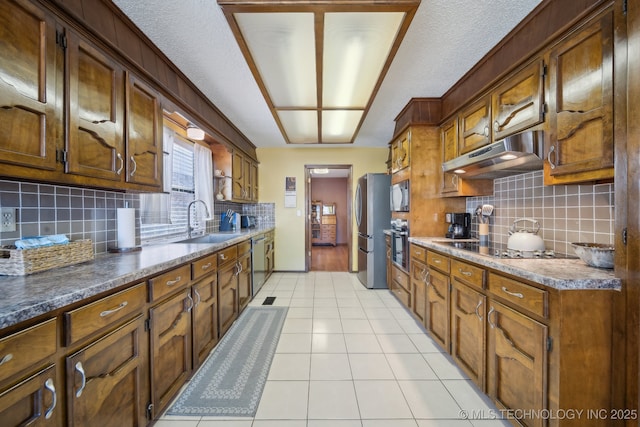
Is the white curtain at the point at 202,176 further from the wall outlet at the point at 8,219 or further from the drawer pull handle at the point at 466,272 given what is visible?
the drawer pull handle at the point at 466,272

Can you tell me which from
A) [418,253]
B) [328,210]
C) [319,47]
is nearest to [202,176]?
[319,47]

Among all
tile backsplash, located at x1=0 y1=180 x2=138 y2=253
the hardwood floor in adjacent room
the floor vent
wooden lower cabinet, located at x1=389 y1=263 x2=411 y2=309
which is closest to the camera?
tile backsplash, located at x1=0 y1=180 x2=138 y2=253

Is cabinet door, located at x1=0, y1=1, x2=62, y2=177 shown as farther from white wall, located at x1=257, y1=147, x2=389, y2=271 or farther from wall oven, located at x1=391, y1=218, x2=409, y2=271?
white wall, located at x1=257, y1=147, x2=389, y2=271

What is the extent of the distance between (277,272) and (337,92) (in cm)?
340

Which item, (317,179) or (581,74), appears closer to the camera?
(581,74)

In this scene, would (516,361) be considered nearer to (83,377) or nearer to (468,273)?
(468,273)

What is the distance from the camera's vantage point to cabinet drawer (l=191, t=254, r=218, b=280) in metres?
1.77

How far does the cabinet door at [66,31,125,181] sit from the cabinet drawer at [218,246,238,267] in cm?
101

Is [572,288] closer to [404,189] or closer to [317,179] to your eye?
[404,189]

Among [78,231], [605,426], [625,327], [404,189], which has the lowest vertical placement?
[605,426]

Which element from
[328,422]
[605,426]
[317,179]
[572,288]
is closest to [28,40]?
[328,422]

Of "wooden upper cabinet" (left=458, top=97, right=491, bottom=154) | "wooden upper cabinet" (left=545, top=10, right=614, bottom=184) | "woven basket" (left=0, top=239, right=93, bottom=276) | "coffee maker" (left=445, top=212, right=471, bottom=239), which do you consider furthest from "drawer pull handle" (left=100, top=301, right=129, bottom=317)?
"coffee maker" (left=445, top=212, right=471, bottom=239)

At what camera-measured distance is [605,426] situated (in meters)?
1.09

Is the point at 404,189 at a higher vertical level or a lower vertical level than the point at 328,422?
higher
